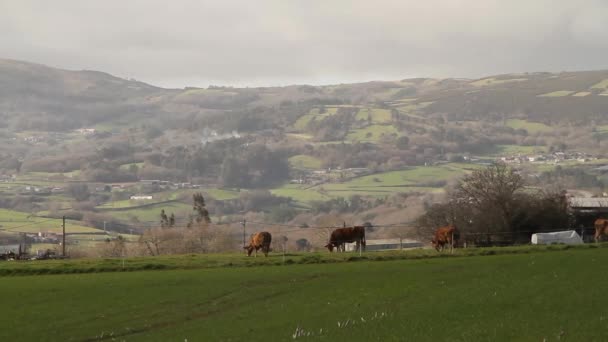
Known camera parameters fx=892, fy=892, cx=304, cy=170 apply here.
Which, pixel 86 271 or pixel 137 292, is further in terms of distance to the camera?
pixel 86 271

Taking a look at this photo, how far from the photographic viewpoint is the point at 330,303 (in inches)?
1174

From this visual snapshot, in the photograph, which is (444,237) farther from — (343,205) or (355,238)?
(343,205)

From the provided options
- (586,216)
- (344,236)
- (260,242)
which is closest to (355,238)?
(344,236)

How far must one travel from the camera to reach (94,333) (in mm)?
27016

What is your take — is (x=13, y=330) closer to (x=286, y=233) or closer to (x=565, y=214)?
(x=565, y=214)

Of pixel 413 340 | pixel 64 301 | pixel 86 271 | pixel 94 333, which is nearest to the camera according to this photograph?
pixel 413 340

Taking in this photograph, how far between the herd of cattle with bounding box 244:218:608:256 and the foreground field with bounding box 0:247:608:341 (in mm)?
15441

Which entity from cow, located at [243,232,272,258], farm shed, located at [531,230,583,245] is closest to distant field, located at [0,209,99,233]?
cow, located at [243,232,272,258]

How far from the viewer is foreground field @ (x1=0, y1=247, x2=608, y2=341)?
22531mm

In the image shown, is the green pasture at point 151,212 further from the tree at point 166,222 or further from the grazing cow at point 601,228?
the grazing cow at point 601,228

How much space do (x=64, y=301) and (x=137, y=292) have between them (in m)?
3.08

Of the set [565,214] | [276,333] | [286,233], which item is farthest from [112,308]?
[286,233]

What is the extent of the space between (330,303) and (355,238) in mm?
34853

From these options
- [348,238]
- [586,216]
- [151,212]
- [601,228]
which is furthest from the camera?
[151,212]
